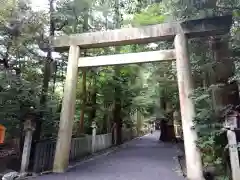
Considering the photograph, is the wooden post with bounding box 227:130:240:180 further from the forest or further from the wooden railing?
the wooden railing

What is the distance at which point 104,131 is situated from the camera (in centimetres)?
1700

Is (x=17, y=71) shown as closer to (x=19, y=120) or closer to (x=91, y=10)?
(x=19, y=120)

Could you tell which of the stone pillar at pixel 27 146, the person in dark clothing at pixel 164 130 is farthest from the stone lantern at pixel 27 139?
the person in dark clothing at pixel 164 130

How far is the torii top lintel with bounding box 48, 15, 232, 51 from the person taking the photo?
22.9 feet

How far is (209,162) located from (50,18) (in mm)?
8720

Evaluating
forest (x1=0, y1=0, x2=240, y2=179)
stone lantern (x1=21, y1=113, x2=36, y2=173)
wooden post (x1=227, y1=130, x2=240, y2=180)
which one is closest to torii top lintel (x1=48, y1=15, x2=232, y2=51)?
forest (x1=0, y1=0, x2=240, y2=179)

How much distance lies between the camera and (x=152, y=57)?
25.6 feet

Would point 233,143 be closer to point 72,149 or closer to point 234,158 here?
point 234,158

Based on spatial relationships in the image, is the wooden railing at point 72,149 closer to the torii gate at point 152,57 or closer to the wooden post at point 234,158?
the torii gate at point 152,57

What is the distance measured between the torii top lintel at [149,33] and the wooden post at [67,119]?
484 millimetres

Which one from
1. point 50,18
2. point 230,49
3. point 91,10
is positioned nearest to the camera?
point 230,49

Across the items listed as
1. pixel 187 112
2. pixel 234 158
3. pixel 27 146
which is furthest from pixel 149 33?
pixel 27 146

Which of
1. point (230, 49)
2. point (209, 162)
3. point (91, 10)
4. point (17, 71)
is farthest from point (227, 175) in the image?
point (91, 10)

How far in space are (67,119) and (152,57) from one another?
373 centimetres
